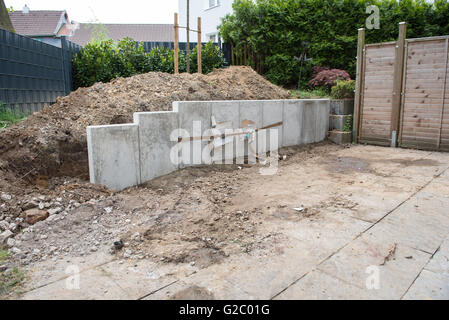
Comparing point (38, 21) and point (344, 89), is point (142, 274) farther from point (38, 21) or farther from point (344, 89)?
point (38, 21)

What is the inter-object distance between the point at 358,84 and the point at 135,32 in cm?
2960

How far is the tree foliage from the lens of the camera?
9.79 metres

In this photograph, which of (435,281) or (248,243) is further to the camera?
(248,243)

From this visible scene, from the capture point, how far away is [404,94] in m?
7.68

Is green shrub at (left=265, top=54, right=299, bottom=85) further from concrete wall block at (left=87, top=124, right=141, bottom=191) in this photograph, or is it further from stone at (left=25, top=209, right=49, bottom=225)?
stone at (left=25, top=209, right=49, bottom=225)

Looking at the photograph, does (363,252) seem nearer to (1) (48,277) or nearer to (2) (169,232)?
(2) (169,232)

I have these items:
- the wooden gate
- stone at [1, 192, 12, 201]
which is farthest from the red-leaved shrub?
stone at [1, 192, 12, 201]

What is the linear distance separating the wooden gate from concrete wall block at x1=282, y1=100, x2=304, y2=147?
178cm

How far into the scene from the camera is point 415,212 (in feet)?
13.0

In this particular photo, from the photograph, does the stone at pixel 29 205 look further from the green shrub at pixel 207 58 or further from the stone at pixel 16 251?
the green shrub at pixel 207 58

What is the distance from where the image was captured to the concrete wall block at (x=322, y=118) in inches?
325
